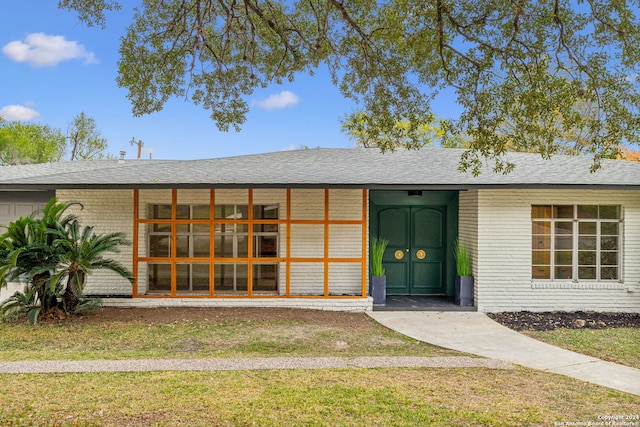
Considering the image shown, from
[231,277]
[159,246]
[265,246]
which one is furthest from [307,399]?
[159,246]

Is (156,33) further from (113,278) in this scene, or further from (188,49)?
(113,278)

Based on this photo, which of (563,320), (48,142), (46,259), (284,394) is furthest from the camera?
(48,142)

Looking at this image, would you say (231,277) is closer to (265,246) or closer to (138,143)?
(265,246)

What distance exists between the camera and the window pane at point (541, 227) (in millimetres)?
9992

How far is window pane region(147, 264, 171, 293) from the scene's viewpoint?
10.3 meters

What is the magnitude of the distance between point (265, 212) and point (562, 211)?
6.23 m

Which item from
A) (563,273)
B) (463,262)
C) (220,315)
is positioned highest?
(463,262)

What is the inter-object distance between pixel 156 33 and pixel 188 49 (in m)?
0.53

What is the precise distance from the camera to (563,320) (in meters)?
9.20

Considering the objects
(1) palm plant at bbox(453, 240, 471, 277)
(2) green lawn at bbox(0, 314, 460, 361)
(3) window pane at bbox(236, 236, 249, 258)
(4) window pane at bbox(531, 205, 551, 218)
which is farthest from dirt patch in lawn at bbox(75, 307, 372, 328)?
(4) window pane at bbox(531, 205, 551, 218)

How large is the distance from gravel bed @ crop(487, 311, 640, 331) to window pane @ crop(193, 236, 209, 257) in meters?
5.98

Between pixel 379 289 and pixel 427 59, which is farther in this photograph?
pixel 379 289

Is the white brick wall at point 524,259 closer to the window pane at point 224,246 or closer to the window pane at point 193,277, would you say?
the window pane at point 224,246

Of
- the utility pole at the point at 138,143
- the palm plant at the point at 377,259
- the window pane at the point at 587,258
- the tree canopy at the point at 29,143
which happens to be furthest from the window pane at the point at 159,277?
the utility pole at the point at 138,143
